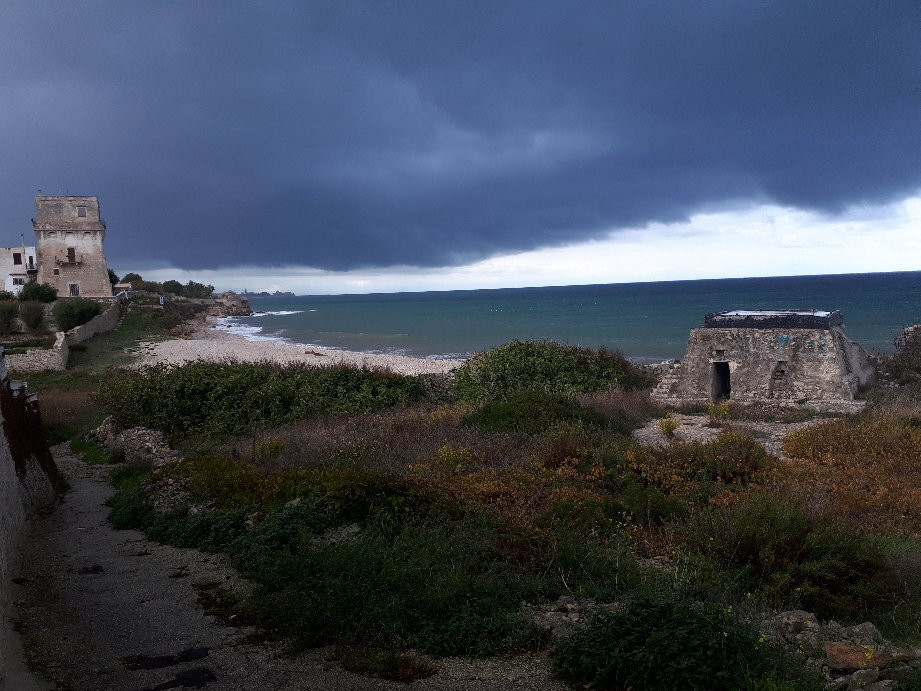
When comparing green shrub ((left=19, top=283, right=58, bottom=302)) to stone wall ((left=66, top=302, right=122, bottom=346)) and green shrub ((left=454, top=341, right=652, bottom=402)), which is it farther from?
green shrub ((left=454, top=341, right=652, bottom=402))

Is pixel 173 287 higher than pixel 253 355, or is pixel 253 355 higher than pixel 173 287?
pixel 173 287

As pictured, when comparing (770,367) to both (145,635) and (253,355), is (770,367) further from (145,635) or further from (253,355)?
(253,355)

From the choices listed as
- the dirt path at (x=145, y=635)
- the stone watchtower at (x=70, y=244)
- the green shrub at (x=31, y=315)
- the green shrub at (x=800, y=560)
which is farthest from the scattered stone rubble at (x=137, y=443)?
the stone watchtower at (x=70, y=244)

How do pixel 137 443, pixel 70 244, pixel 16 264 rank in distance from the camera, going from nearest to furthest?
pixel 137 443, pixel 70 244, pixel 16 264

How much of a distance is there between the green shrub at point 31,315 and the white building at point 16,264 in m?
22.6

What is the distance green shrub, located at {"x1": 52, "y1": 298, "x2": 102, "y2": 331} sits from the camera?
152ft

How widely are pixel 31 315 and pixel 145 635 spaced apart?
154 ft

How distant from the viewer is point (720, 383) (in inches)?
842

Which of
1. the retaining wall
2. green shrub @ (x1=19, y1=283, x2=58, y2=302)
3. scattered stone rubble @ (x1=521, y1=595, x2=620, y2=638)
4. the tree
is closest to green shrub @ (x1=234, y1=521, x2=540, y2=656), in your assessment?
scattered stone rubble @ (x1=521, y1=595, x2=620, y2=638)

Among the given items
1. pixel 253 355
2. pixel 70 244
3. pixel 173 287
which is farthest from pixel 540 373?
pixel 173 287

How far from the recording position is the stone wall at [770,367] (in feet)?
61.9

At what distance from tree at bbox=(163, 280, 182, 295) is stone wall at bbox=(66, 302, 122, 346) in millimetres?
56055

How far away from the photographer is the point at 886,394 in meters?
18.8

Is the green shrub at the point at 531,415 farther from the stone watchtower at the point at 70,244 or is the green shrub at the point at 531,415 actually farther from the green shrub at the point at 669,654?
the stone watchtower at the point at 70,244
